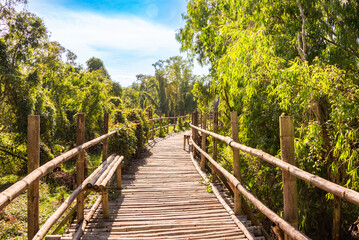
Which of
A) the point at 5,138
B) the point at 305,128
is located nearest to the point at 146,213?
the point at 305,128

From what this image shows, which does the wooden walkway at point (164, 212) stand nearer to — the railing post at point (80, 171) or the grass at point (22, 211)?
A: the railing post at point (80, 171)

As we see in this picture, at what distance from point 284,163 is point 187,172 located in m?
3.63

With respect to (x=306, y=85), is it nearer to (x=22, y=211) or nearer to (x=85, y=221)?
(x=85, y=221)

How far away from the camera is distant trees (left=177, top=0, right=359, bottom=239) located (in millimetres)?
2982

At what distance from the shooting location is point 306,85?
3025 millimetres

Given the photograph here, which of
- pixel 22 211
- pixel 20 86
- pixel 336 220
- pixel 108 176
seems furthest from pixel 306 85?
pixel 20 86

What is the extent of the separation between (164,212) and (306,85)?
243 centimetres

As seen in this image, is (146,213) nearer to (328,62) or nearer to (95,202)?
(95,202)

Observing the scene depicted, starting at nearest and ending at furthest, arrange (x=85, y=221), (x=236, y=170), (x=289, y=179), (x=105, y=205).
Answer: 1. (x=289, y=179)
2. (x=85, y=221)
3. (x=105, y=205)
4. (x=236, y=170)

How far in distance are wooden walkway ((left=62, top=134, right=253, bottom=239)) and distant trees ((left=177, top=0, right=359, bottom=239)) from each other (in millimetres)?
1424

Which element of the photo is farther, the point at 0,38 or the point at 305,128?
the point at 0,38

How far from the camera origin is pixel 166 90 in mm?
27766

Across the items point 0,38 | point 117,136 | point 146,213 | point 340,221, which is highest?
point 0,38

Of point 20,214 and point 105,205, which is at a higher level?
point 105,205
